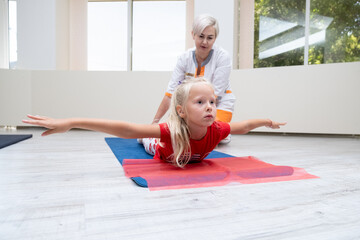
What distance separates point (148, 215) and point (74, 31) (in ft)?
15.5

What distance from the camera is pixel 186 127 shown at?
51.5 inches

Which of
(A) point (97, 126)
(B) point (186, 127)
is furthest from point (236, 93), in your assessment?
(A) point (97, 126)

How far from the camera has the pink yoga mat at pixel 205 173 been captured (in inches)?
43.2

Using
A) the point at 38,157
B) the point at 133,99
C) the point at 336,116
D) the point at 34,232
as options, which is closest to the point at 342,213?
the point at 34,232

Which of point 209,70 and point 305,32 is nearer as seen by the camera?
point 209,70

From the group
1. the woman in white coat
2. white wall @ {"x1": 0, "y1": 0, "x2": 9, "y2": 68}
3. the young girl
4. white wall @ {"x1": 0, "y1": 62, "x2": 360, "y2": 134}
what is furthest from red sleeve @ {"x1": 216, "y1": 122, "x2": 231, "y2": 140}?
white wall @ {"x1": 0, "y1": 0, "x2": 9, "y2": 68}

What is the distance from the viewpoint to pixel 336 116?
10.5 feet

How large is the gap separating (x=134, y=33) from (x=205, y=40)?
3.50m

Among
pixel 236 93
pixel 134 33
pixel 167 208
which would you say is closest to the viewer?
pixel 167 208

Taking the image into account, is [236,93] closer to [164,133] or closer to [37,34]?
[164,133]

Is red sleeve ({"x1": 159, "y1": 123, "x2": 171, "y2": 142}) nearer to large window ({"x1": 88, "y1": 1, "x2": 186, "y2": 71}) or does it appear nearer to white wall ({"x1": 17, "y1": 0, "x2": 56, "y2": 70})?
white wall ({"x1": 17, "y1": 0, "x2": 56, "y2": 70})

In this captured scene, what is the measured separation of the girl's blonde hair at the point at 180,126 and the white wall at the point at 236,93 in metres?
2.18

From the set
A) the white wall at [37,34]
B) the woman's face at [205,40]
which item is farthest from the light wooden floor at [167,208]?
the white wall at [37,34]

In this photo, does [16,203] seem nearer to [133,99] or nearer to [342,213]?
[342,213]
